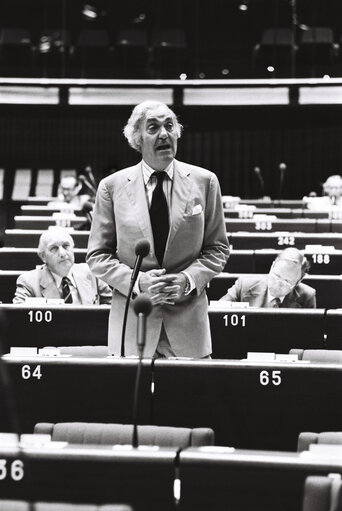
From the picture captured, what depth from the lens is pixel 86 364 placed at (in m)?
3.46

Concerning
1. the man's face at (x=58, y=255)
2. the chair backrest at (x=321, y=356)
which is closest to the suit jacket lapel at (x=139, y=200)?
the chair backrest at (x=321, y=356)

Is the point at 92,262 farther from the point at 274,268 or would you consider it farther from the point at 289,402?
the point at 274,268

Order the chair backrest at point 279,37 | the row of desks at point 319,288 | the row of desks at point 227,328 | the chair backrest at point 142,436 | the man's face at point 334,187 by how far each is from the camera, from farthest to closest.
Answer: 1. the chair backrest at point 279,37
2. the man's face at point 334,187
3. the row of desks at point 319,288
4. the row of desks at point 227,328
5. the chair backrest at point 142,436

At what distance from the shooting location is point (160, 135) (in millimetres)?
3445

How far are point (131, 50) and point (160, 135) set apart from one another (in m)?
12.3

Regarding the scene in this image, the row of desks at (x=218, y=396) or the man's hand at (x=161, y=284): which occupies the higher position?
the man's hand at (x=161, y=284)

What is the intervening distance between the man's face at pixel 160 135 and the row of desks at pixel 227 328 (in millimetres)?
1651

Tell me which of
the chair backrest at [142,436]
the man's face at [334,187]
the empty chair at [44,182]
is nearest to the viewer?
the chair backrest at [142,436]

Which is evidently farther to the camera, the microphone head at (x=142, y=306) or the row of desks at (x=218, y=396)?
the row of desks at (x=218, y=396)

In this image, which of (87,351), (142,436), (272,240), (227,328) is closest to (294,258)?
(227,328)

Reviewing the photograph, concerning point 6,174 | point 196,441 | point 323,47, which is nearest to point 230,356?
point 196,441

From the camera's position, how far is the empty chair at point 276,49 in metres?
14.9

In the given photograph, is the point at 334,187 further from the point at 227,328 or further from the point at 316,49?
the point at 227,328

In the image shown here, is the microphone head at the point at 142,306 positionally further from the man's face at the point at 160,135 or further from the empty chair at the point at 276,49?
the empty chair at the point at 276,49
